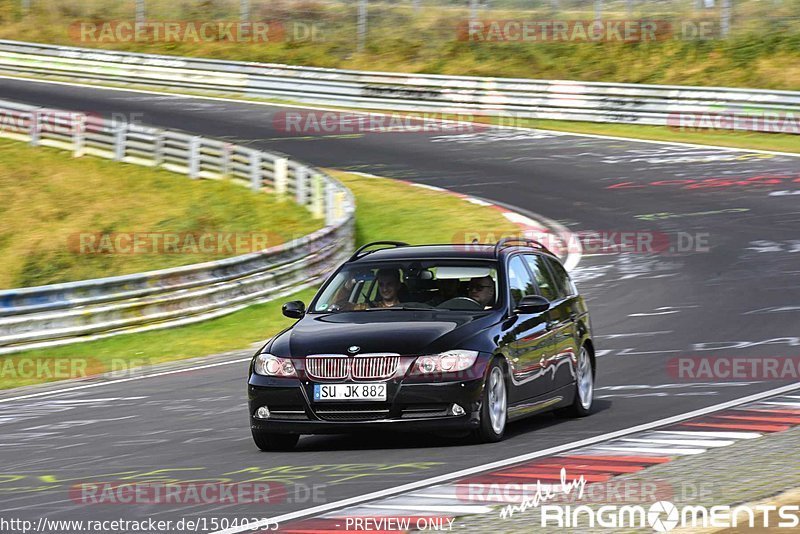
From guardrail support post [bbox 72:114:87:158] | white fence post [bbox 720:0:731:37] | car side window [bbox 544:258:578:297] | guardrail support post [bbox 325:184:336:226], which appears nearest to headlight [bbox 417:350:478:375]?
car side window [bbox 544:258:578:297]

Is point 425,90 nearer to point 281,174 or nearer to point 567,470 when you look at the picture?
point 281,174

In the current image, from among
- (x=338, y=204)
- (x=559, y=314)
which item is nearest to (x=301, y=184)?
(x=338, y=204)

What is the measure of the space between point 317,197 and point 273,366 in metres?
15.6

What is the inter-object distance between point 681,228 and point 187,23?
30264mm

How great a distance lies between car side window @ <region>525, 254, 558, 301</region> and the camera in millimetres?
10992

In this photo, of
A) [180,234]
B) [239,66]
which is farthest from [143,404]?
[239,66]

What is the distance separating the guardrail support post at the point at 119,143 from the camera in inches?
1214

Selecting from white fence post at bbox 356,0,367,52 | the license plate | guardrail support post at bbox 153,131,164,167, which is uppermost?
the license plate

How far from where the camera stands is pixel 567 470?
26.5ft

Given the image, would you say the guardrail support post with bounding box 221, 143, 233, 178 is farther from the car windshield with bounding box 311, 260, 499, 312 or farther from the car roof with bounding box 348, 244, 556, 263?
the car windshield with bounding box 311, 260, 499, 312

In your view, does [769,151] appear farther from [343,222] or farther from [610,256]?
[343,222]

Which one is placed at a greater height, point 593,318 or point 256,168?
point 593,318

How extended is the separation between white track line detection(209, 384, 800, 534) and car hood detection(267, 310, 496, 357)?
981 mm

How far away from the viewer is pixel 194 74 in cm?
4344
